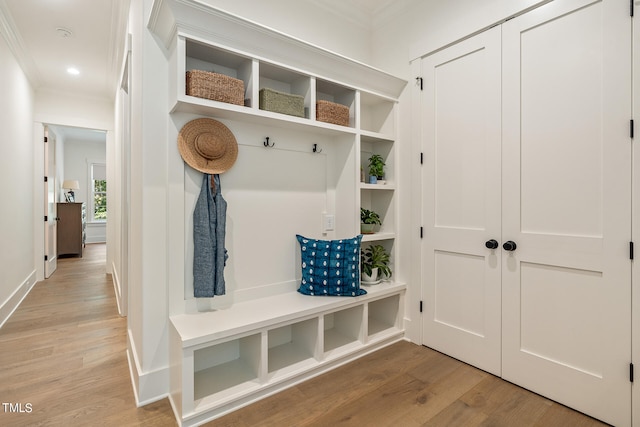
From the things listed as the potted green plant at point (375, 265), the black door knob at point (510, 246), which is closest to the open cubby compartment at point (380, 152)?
the potted green plant at point (375, 265)

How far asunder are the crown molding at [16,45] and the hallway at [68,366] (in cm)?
273

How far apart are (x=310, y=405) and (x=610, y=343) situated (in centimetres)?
163

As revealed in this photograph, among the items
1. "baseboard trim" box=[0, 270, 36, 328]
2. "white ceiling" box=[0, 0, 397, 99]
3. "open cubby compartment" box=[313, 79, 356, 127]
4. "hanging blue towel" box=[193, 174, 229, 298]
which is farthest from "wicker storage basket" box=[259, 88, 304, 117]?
"baseboard trim" box=[0, 270, 36, 328]

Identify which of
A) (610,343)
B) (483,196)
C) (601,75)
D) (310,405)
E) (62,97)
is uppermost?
(62,97)

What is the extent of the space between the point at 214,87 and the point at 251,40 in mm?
385

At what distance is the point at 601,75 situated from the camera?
1733mm

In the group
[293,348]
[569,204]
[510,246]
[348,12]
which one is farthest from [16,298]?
[569,204]

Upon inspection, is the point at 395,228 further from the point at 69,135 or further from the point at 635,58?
the point at 69,135

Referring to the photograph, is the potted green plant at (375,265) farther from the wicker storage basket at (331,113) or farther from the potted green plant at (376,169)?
the wicker storage basket at (331,113)

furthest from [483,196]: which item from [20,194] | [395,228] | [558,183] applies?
[20,194]

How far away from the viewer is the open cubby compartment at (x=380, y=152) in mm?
2822

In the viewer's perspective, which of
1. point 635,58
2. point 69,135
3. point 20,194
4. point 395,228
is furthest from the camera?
point 69,135

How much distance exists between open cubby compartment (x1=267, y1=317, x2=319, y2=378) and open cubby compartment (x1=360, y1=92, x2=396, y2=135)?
5.68 feet

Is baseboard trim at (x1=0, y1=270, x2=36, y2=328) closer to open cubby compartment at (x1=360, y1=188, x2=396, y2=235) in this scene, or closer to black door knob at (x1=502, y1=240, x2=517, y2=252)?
open cubby compartment at (x1=360, y1=188, x2=396, y2=235)
